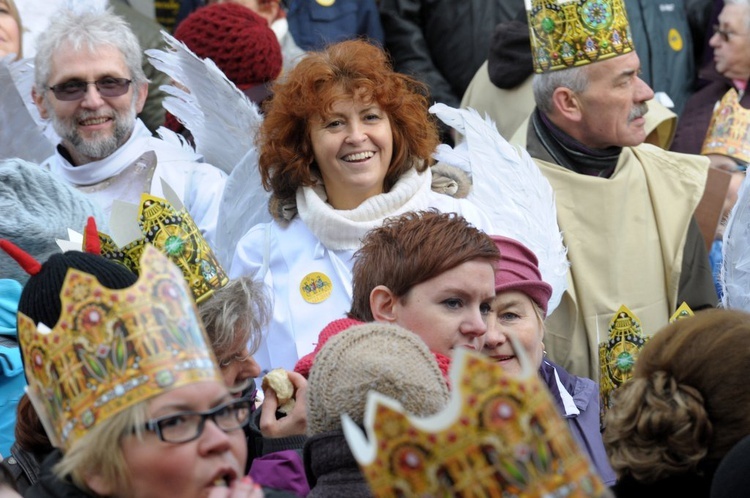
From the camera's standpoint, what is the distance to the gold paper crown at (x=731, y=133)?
672cm

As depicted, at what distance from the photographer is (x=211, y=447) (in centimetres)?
261

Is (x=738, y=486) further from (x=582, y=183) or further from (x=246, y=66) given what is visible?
(x=246, y=66)

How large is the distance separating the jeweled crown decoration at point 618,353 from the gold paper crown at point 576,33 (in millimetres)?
1575

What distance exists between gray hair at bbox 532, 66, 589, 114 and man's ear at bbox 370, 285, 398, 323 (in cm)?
228

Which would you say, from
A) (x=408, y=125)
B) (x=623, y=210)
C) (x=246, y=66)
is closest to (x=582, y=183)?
(x=623, y=210)

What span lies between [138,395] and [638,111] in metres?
3.76

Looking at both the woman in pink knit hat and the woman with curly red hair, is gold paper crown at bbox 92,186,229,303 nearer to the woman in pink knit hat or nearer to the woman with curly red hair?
the woman with curly red hair

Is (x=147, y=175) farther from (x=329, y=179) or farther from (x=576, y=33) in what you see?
(x=576, y=33)

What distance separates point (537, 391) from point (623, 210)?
12.1ft

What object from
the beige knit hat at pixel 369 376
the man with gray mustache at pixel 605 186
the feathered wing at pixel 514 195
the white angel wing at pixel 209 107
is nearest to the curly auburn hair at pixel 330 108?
the feathered wing at pixel 514 195

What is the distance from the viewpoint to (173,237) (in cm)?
412

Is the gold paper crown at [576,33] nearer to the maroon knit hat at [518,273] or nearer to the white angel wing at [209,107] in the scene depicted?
the white angel wing at [209,107]

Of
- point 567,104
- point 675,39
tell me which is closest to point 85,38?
point 567,104

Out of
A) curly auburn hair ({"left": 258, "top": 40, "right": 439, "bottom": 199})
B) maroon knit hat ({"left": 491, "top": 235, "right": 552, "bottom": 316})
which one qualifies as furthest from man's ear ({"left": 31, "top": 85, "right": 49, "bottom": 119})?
maroon knit hat ({"left": 491, "top": 235, "right": 552, "bottom": 316})
